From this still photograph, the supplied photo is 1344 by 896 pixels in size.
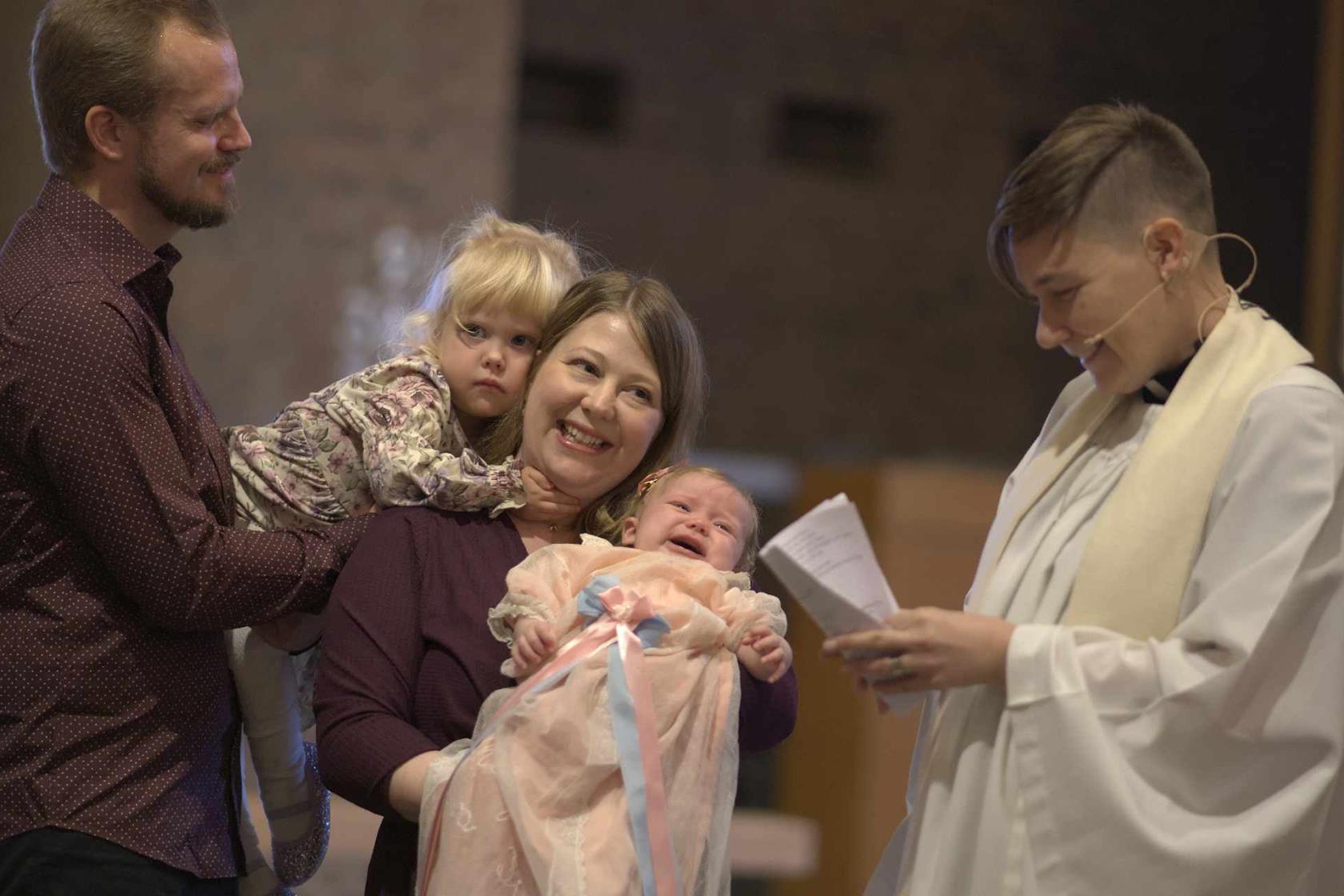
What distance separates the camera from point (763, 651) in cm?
227

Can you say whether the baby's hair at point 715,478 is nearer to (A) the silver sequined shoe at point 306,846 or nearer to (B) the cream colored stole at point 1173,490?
(B) the cream colored stole at point 1173,490

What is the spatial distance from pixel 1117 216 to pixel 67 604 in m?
1.59

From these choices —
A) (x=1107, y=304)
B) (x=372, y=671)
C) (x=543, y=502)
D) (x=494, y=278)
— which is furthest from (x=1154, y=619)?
(x=494, y=278)

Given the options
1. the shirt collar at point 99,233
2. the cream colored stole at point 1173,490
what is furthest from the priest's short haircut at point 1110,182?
the shirt collar at point 99,233

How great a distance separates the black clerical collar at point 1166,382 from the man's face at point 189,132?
1.46 metres

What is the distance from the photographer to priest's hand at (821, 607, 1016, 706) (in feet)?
6.65

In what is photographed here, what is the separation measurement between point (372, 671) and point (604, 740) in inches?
14.4

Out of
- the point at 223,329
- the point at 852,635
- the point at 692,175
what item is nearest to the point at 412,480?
the point at 852,635

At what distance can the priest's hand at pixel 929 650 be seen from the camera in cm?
203

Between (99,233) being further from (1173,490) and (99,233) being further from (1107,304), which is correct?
(1173,490)

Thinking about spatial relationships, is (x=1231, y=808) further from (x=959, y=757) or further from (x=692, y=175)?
(x=692, y=175)

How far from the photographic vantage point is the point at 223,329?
5.79m

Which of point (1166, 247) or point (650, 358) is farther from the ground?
point (1166, 247)

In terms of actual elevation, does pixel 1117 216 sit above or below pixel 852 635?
above
